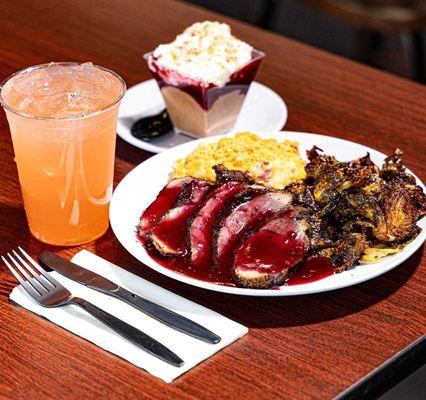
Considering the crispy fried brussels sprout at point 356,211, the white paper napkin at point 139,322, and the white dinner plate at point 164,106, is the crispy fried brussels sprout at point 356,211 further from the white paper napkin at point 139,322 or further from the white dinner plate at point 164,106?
the white dinner plate at point 164,106

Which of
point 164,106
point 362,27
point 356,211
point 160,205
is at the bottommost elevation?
point 362,27

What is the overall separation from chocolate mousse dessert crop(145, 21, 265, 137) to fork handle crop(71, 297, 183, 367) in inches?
32.2

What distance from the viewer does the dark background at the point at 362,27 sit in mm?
4129

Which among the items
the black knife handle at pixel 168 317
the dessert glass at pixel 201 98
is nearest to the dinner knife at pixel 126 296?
the black knife handle at pixel 168 317

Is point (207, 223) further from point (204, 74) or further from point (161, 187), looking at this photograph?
point (204, 74)

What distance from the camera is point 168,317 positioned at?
1.45m

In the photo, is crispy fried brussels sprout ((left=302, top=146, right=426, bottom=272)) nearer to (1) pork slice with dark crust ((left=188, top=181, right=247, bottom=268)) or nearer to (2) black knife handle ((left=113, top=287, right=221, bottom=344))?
(1) pork slice with dark crust ((left=188, top=181, right=247, bottom=268))

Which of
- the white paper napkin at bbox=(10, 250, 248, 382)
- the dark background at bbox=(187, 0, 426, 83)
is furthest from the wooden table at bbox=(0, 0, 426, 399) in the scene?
the dark background at bbox=(187, 0, 426, 83)

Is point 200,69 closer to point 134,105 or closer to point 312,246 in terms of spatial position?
point 134,105

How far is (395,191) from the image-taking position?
1.65m

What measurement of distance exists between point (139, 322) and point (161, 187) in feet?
1.59

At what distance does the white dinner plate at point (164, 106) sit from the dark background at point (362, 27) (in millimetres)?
1601

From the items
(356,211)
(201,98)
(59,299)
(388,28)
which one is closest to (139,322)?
(59,299)

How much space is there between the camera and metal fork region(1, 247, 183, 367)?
1387 millimetres
